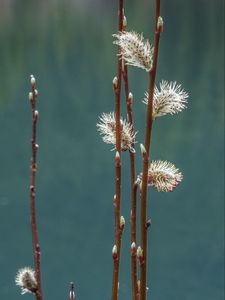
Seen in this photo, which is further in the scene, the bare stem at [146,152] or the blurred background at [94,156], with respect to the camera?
the blurred background at [94,156]

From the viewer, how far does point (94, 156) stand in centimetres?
1817

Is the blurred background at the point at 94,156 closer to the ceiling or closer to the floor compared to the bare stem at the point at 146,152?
closer to the ceiling

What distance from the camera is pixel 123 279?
9672 mm

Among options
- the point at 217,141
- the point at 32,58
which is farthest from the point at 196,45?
the point at 217,141

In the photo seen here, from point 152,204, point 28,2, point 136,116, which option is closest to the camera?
point 152,204

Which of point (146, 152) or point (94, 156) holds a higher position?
point (94, 156)

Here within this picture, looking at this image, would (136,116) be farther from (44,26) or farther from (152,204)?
(44,26)

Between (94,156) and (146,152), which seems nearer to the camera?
(146,152)

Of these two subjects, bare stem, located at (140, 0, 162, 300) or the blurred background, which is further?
the blurred background

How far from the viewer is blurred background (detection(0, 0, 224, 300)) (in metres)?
10.9

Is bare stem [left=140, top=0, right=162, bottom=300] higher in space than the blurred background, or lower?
lower

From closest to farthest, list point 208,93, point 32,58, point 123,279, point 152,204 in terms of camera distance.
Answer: point 123,279 < point 152,204 < point 208,93 < point 32,58

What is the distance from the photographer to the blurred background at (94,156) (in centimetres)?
1095

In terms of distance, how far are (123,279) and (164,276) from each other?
1.11 meters
